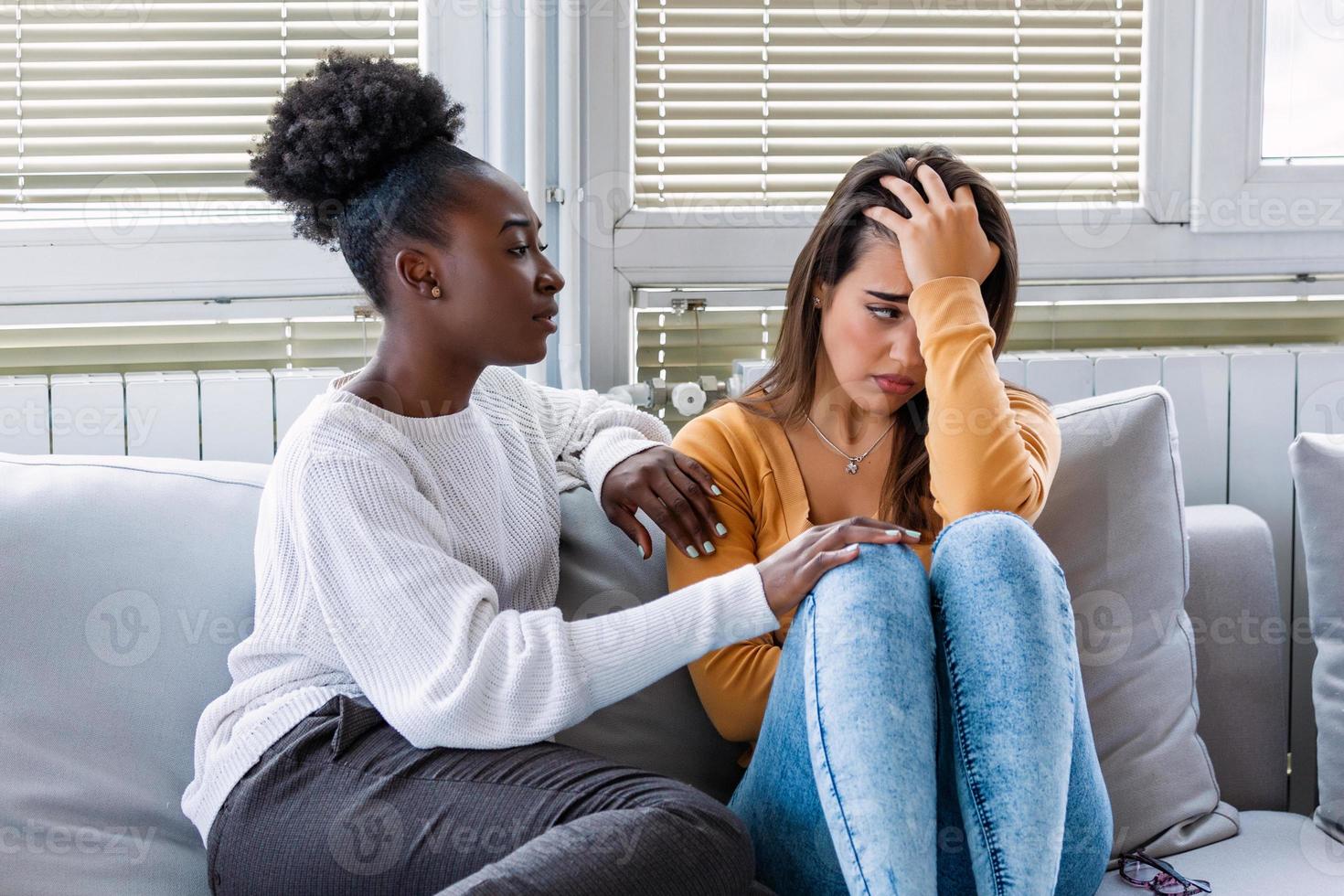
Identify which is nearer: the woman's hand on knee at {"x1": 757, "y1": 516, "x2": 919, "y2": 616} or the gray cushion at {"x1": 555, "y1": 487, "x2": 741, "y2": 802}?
the woman's hand on knee at {"x1": 757, "y1": 516, "x2": 919, "y2": 616}

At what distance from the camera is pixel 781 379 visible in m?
1.46

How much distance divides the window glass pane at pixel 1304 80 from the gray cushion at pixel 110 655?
1.68 m

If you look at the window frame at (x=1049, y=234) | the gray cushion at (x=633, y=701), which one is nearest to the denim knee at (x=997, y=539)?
the gray cushion at (x=633, y=701)

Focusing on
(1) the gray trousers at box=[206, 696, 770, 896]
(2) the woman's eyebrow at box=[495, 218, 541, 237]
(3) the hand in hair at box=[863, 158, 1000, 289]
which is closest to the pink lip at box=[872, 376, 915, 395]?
(3) the hand in hair at box=[863, 158, 1000, 289]

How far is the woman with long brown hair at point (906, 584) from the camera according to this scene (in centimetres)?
96

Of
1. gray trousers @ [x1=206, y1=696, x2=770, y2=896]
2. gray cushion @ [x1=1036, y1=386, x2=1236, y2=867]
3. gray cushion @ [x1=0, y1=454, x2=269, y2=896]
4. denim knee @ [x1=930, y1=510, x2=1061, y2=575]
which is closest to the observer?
gray trousers @ [x1=206, y1=696, x2=770, y2=896]

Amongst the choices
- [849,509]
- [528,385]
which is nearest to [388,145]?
[528,385]

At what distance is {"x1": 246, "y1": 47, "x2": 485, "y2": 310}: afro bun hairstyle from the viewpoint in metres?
1.21

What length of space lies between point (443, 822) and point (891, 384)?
2.26ft

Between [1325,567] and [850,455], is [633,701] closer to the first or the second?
[850,455]

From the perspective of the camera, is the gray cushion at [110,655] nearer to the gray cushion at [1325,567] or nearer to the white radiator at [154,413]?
the white radiator at [154,413]

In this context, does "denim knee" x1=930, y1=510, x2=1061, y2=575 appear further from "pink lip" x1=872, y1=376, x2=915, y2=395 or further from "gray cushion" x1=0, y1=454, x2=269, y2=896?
"gray cushion" x1=0, y1=454, x2=269, y2=896

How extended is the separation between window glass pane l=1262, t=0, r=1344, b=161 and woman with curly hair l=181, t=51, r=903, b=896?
1.27 m

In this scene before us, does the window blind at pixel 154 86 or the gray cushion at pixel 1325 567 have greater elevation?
the window blind at pixel 154 86
